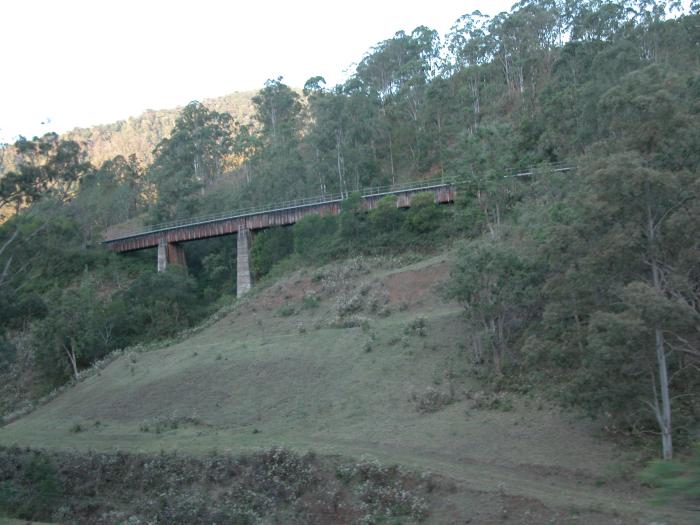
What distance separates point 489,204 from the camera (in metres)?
43.0

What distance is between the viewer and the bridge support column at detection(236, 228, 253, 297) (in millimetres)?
54875

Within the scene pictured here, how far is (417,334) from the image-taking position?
108ft

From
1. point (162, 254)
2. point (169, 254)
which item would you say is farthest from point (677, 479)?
point (169, 254)

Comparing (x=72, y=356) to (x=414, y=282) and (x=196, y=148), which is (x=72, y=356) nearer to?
(x=414, y=282)

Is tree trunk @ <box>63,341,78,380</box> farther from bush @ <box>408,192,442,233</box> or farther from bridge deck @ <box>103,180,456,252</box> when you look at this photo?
bush @ <box>408,192,442,233</box>

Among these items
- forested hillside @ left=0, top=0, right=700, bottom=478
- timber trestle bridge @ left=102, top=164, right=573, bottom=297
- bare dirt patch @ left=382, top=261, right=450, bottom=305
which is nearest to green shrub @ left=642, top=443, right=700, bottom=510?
forested hillside @ left=0, top=0, right=700, bottom=478


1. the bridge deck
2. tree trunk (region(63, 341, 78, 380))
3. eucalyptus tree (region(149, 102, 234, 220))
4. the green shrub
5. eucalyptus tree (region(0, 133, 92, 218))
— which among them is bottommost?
tree trunk (region(63, 341, 78, 380))

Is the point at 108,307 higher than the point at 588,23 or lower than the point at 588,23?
lower

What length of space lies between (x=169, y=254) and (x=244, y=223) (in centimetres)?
852

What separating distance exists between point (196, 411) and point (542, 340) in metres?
15.0

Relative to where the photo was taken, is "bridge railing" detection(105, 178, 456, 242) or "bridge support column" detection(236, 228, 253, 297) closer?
"bridge railing" detection(105, 178, 456, 242)

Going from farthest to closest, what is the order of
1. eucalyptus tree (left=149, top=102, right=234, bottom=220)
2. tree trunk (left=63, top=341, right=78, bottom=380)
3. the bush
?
eucalyptus tree (left=149, top=102, right=234, bottom=220) → the bush → tree trunk (left=63, top=341, right=78, bottom=380)

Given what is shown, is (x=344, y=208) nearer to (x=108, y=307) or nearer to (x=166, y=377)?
(x=108, y=307)

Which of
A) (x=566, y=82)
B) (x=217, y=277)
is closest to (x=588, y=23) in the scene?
(x=566, y=82)
